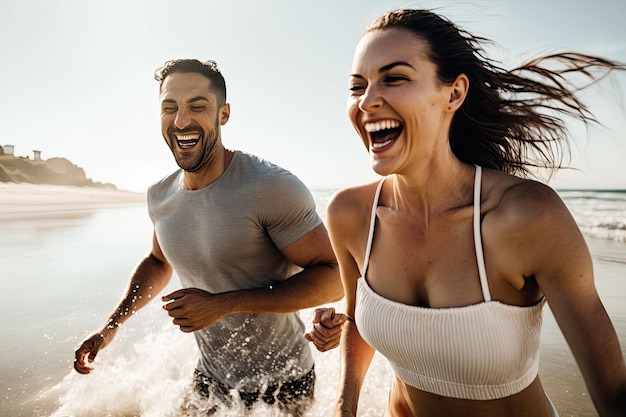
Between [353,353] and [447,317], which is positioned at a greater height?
[447,317]

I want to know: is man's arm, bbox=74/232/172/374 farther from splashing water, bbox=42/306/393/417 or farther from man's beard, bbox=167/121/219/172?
man's beard, bbox=167/121/219/172

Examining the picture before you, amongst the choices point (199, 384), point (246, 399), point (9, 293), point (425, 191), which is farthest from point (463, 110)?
point (9, 293)

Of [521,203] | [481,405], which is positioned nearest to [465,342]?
[481,405]

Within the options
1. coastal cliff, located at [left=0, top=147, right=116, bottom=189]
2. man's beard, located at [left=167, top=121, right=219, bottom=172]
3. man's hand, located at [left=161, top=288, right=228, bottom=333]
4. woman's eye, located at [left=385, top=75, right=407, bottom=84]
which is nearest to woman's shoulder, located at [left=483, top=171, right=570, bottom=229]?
woman's eye, located at [left=385, top=75, right=407, bottom=84]

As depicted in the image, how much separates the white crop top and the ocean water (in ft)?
4.65

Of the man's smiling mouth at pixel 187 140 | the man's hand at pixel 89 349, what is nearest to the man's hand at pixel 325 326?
the man's smiling mouth at pixel 187 140

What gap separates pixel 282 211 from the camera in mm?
2891

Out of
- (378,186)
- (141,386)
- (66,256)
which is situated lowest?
(66,256)

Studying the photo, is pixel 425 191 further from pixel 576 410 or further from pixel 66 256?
pixel 66 256

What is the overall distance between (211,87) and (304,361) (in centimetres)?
183

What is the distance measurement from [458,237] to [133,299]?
254 centimetres

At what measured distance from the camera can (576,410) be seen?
4.04 meters

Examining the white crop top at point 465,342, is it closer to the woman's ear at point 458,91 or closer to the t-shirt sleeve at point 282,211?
the woman's ear at point 458,91

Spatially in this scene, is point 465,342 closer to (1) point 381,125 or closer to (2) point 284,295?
(1) point 381,125
